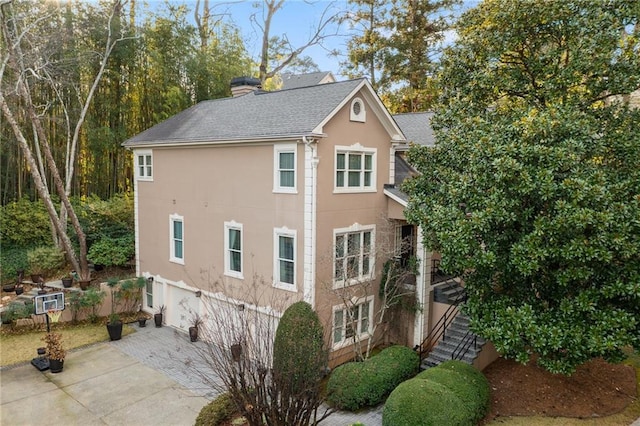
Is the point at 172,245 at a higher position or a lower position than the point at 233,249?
lower

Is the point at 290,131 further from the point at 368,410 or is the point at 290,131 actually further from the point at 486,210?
the point at 368,410

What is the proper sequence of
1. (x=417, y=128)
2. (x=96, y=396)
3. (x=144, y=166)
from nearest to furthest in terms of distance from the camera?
(x=96, y=396) < (x=417, y=128) < (x=144, y=166)

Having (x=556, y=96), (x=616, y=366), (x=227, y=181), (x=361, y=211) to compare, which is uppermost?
(x=556, y=96)

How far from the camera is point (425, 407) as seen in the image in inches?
324

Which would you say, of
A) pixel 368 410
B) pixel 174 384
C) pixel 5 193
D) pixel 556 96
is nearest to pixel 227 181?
pixel 174 384

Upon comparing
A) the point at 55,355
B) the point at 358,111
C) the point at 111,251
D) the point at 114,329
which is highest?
the point at 358,111

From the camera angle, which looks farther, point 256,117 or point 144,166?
point 144,166

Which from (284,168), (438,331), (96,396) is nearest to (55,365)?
(96,396)

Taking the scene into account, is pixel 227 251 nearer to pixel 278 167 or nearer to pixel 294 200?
pixel 294 200

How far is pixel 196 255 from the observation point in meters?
15.5

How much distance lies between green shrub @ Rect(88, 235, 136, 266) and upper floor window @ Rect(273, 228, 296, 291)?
10.6 meters

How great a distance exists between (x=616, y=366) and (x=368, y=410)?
6963 millimetres

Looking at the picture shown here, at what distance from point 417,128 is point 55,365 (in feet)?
49.7

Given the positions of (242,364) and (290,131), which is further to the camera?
(290,131)
